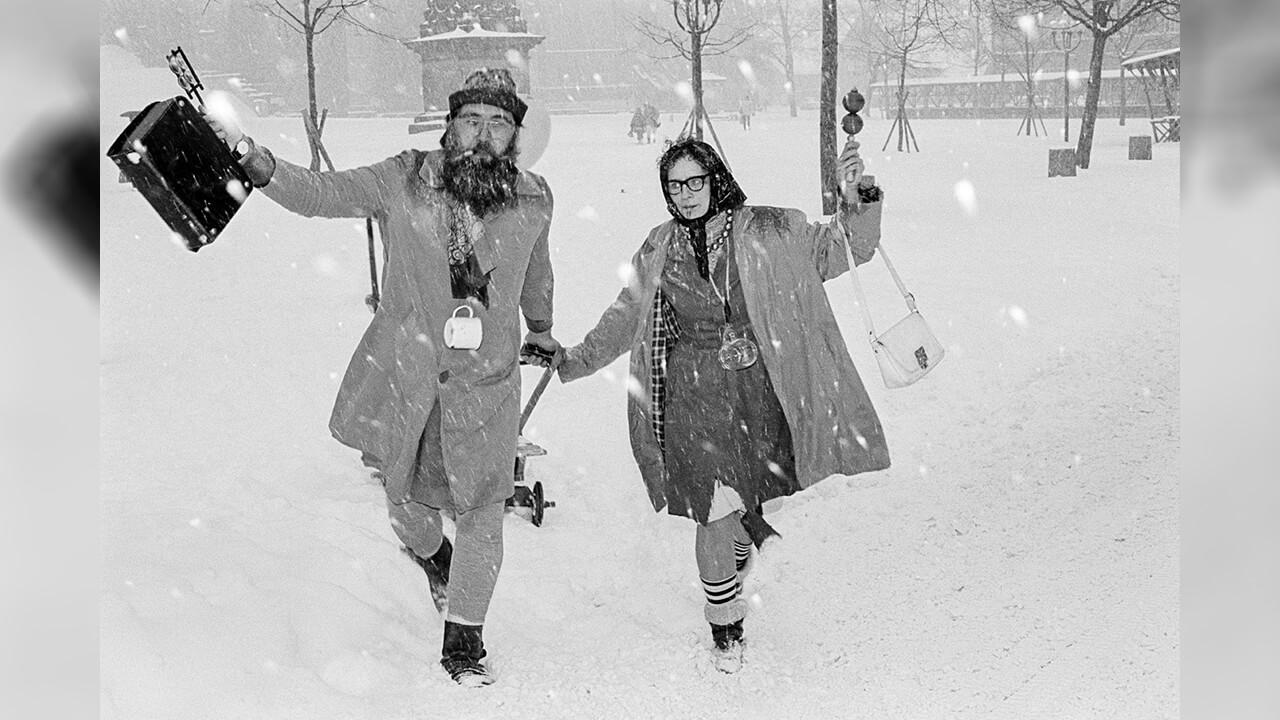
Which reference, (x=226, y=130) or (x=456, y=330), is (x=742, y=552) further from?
(x=226, y=130)

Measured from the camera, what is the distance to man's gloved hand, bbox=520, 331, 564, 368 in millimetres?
3721

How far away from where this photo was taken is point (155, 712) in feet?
9.41

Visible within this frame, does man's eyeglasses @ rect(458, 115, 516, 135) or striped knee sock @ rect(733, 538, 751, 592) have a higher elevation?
man's eyeglasses @ rect(458, 115, 516, 135)

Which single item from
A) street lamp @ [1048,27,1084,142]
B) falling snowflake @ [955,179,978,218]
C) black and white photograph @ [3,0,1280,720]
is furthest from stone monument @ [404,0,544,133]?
street lamp @ [1048,27,1084,142]

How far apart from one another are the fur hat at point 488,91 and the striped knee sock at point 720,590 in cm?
175

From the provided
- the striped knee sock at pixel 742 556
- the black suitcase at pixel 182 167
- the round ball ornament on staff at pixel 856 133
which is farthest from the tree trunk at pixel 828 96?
the black suitcase at pixel 182 167

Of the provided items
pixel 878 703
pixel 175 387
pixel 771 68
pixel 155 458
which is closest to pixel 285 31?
pixel 771 68

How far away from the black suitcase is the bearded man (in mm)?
482

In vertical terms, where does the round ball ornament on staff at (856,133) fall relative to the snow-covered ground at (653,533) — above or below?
above

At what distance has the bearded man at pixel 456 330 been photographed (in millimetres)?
3344

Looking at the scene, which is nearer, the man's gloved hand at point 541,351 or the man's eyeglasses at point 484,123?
the man's eyeglasses at point 484,123

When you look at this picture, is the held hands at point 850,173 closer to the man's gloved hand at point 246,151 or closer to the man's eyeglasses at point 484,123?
the man's eyeglasses at point 484,123

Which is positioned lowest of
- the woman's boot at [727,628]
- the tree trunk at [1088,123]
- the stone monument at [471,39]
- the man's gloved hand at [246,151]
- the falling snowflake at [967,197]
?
the woman's boot at [727,628]

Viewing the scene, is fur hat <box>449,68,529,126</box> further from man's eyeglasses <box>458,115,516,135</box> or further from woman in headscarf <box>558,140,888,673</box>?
woman in headscarf <box>558,140,888,673</box>
